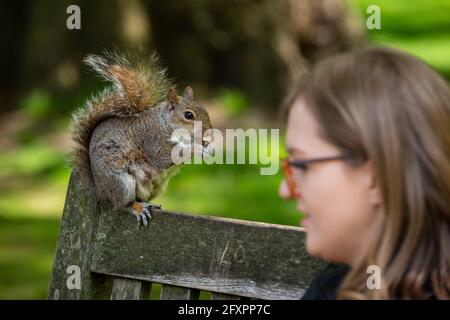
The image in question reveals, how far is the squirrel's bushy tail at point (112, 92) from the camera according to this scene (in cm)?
211

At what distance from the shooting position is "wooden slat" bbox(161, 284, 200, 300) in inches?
62.9

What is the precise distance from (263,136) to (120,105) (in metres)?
3.51

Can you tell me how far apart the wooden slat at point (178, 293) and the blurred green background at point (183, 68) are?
10.7 ft

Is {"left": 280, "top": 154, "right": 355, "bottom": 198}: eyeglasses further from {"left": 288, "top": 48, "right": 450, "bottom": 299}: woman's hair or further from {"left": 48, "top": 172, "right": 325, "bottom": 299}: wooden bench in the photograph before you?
{"left": 48, "top": 172, "right": 325, "bottom": 299}: wooden bench

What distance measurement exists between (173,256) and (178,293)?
7 cm

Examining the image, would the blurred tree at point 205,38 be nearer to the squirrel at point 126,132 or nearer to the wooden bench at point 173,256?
the squirrel at point 126,132

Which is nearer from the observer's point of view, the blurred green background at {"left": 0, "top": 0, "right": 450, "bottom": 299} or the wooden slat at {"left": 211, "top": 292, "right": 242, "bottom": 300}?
the wooden slat at {"left": 211, "top": 292, "right": 242, "bottom": 300}

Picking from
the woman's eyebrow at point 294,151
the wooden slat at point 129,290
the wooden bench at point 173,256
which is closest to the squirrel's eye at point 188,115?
the wooden bench at point 173,256

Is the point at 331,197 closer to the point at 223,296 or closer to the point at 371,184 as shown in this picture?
the point at 371,184

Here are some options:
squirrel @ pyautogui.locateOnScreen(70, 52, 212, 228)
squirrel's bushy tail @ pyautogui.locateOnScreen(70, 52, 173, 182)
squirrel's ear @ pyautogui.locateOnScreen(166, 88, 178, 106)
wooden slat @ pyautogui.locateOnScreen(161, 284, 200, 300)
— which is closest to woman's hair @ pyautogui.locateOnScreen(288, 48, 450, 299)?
wooden slat @ pyautogui.locateOnScreen(161, 284, 200, 300)

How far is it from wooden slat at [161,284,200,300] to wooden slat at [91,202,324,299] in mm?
14

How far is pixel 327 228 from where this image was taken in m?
1.30

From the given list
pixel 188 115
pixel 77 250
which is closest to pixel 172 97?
pixel 188 115
